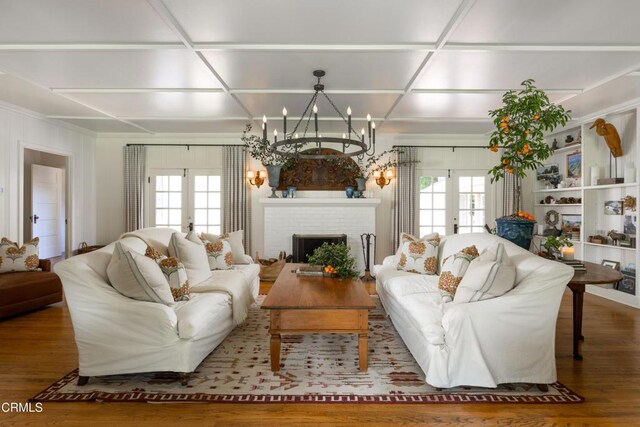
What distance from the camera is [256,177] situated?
6988 millimetres

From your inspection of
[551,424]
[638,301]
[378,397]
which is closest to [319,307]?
[378,397]

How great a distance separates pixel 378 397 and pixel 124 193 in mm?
6359

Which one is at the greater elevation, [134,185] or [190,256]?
[134,185]

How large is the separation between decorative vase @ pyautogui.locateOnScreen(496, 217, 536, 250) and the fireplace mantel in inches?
131

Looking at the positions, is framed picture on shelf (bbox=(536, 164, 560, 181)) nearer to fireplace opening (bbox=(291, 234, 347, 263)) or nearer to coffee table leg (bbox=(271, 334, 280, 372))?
fireplace opening (bbox=(291, 234, 347, 263))

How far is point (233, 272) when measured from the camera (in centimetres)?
431

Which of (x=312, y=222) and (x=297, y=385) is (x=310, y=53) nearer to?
(x=297, y=385)

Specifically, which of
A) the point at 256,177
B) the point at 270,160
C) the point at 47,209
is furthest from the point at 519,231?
the point at 47,209

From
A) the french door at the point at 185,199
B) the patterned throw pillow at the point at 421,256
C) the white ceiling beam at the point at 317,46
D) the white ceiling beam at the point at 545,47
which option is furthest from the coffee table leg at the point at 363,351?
the french door at the point at 185,199

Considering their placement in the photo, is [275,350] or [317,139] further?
[317,139]

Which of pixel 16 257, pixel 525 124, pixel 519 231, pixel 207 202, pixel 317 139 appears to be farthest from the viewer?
pixel 207 202

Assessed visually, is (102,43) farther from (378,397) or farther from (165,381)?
(378,397)

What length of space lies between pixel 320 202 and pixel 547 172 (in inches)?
→ 162

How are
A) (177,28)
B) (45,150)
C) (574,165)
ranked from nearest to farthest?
1. (177,28)
2. (45,150)
3. (574,165)
